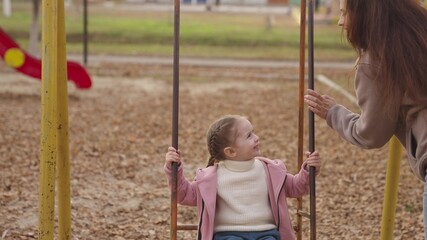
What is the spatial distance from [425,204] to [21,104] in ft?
30.3

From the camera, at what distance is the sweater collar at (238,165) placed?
3.78 metres

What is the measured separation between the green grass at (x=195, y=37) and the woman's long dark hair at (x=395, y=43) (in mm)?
17858

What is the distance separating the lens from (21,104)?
11.6 meters

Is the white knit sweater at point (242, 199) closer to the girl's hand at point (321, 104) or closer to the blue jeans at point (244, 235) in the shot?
the blue jeans at point (244, 235)

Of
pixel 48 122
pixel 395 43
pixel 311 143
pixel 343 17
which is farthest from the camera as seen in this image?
pixel 311 143

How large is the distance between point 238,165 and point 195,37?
2145cm

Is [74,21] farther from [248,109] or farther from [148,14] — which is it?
[248,109]

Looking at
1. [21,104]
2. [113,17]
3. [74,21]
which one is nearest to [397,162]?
[21,104]

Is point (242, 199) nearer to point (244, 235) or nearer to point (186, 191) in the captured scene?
point (244, 235)

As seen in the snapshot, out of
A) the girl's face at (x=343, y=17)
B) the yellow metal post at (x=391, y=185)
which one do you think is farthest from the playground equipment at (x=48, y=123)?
the yellow metal post at (x=391, y=185)

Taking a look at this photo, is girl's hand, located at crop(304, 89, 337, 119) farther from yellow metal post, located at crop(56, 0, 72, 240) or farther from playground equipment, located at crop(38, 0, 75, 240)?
yellow metal post, located at crop(56, 0, 72, 240)

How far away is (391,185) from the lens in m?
4.41

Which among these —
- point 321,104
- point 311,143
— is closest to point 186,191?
point 311,143

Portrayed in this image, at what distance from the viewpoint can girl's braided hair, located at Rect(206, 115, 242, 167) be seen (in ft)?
12.4
